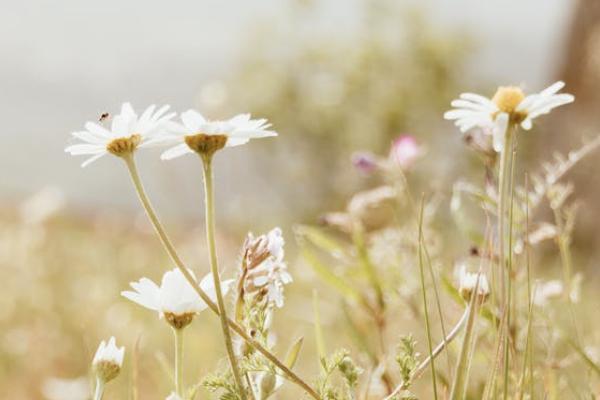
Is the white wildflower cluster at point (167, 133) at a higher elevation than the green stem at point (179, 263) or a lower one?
higher

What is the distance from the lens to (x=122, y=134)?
552 mm

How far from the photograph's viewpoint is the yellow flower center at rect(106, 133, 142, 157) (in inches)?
21.7

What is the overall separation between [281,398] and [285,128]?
6.42m

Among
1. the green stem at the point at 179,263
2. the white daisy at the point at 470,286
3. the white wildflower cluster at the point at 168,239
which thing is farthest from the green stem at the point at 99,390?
the white daisy at the point at 470,286

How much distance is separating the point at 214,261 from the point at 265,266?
5 cm

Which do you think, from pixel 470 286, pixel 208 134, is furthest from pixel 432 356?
pixel 208 134

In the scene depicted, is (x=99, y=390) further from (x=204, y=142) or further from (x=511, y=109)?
(x=511, y=109)

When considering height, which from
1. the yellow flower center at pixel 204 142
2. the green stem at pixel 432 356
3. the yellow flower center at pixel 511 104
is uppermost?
the yellow flower center at pixel 511 104

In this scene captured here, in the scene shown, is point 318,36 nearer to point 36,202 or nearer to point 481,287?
point 36,202

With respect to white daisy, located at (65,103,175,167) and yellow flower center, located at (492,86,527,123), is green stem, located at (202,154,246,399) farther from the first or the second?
yellow flower center, located at (492,86,527,123)

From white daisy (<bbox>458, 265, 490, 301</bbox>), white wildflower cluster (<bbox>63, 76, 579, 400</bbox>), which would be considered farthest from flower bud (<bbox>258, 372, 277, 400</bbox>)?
white daisy (<bbox>458, 265, 490, 301</bbox>)

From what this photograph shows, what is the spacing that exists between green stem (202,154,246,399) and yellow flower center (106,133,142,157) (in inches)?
1.8

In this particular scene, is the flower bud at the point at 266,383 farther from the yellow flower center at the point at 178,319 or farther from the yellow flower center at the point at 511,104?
the yellow flower center at the point at 511,104

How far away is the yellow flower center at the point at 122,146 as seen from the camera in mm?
550
